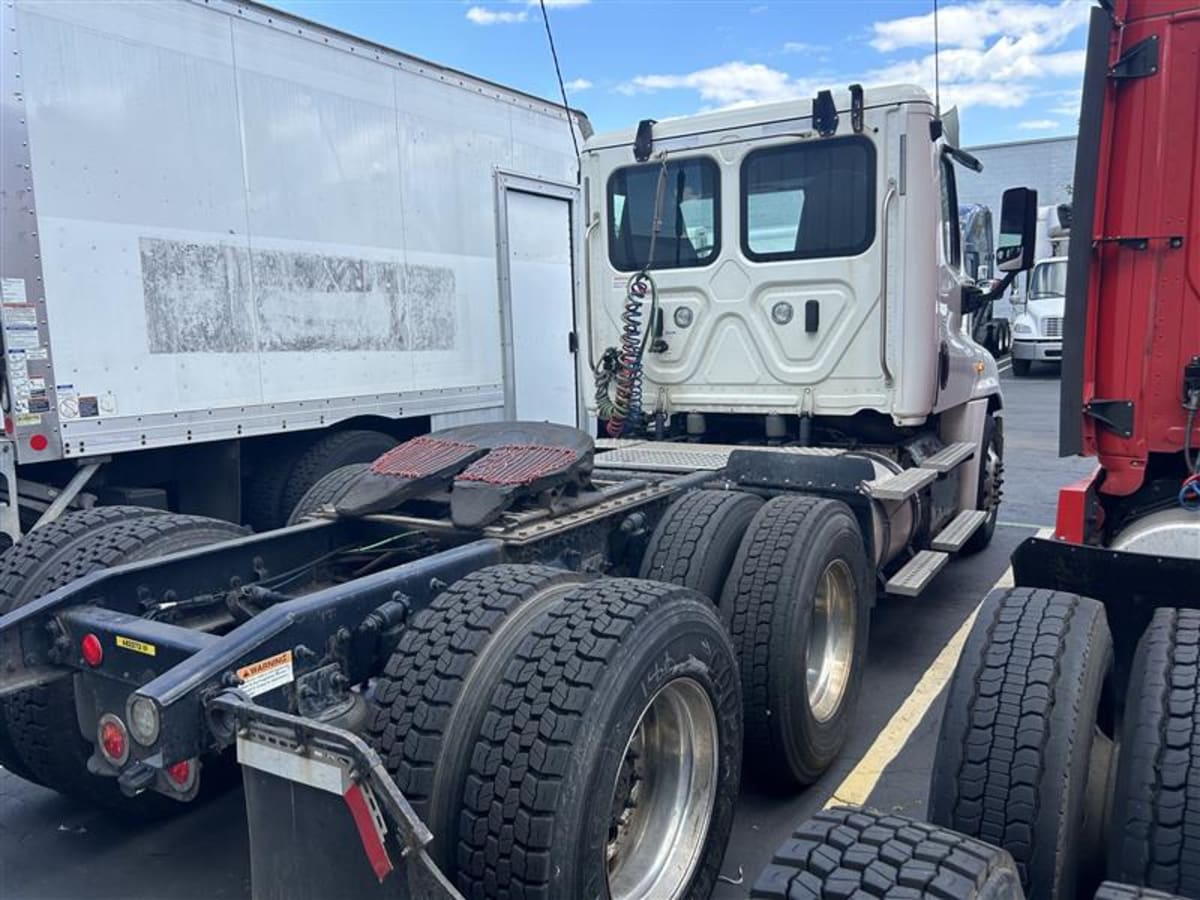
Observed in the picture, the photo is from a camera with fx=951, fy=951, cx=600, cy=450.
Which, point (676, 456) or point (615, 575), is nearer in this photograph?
point (615, 575)

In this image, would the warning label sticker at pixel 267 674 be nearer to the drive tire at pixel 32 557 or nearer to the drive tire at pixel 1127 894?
the drive tire at pixel 32 557

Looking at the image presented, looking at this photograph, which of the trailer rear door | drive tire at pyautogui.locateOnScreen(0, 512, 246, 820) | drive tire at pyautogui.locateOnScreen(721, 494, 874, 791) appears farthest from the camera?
the trailer rear door

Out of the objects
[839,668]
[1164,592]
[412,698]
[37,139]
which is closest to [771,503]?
[839,668]

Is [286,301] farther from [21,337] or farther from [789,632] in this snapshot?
[789,632]

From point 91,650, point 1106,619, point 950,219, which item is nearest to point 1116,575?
point 1106,619

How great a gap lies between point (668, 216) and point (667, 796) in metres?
3.87

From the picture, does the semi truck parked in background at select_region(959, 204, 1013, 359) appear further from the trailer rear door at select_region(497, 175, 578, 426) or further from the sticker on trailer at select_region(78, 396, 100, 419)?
the sticker on trailer at select_region(78, 396, 100, 419)

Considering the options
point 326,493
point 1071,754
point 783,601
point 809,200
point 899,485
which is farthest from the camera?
point 809,200

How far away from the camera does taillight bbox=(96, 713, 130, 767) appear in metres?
2.37

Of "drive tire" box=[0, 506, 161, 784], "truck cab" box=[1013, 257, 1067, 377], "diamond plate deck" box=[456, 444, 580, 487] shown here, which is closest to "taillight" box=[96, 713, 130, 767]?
"drive tire" box=[0, 506, 161, 784]

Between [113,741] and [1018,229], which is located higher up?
[1018,229]

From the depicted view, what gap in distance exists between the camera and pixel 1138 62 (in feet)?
Answer: 10.4

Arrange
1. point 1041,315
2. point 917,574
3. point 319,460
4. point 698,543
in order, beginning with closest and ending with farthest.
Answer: point 698,543
point 917,574
point 319,460
point 1041,315

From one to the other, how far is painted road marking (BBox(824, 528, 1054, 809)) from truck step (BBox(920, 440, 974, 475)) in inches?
35.7
